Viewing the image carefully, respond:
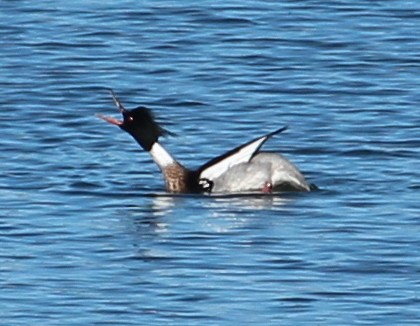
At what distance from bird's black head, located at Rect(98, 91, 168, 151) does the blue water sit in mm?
324

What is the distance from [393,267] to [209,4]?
38.0 feet

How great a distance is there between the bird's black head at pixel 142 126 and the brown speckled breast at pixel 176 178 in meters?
0.42

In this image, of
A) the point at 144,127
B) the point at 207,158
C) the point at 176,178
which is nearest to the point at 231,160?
the point at 176,178

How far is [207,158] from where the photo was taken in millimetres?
18641

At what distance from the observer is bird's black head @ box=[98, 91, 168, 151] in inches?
711

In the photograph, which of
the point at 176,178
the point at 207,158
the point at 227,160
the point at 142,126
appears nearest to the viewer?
the point at 227,160

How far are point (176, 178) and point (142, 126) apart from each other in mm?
686

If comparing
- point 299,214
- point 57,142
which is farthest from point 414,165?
point 57,142

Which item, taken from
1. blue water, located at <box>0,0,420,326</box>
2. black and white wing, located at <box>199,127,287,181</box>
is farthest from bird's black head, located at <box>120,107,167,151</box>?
black and white wing, located at <box>199,127,287,181</box>

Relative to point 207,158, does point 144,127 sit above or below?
above

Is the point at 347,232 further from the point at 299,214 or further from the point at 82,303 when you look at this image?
the point at 82,303

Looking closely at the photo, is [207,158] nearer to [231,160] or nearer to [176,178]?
[176,178]

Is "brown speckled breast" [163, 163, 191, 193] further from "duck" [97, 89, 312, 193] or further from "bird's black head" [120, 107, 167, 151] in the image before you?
"bird's black head" [120, 107, 167, 151]

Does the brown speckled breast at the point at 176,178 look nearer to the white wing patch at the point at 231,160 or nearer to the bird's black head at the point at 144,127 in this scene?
the white wing patch at the point at 231,160
